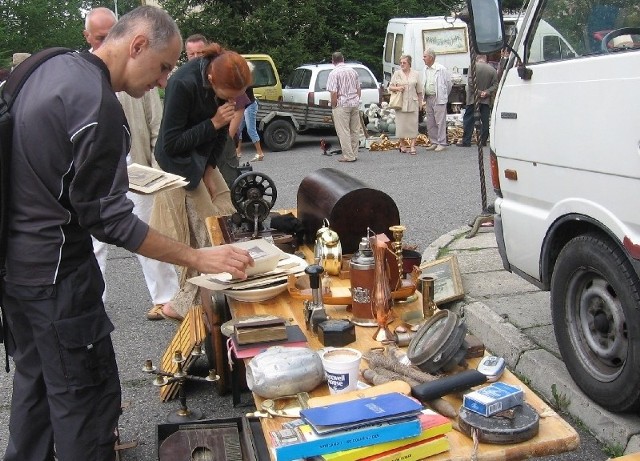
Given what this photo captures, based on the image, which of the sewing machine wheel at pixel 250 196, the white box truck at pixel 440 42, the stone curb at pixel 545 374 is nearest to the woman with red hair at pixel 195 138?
the sewing machine wheel at pixel 250 196

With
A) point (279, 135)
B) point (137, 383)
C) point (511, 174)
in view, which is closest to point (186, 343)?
point (137, 383)

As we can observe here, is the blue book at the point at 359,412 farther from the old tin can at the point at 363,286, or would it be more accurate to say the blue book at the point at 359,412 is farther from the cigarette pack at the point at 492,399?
the old tin can at the point at 363,286

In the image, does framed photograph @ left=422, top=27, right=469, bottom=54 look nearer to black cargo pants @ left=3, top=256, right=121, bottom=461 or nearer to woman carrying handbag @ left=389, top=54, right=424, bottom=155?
woman carrying handbag @ left=389, top=54, right=424, bottom=155

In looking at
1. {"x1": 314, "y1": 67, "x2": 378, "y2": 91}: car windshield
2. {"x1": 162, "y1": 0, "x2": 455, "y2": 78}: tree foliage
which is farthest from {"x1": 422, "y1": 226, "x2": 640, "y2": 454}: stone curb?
{"x1": 162, "y1": 0, "x2": 455, "y2": 78}: tree foliage

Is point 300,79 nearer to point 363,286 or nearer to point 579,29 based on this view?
point 579,29

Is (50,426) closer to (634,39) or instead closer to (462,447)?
(462,447)

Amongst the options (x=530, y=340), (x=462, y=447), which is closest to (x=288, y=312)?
(x=462, y=447)

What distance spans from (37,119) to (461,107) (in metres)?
15.3

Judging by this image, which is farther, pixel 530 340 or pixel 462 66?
pixel 462 66

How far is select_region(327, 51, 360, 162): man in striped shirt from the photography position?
1241cm

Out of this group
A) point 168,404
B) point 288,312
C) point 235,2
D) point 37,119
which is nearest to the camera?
point 37,119

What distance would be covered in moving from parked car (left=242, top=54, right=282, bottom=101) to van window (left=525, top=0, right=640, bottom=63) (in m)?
12.0

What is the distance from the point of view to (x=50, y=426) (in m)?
2.51

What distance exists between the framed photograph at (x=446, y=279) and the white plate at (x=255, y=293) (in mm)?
1682
